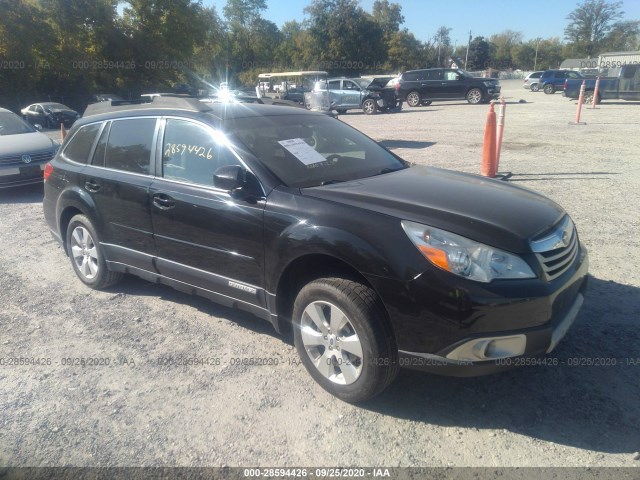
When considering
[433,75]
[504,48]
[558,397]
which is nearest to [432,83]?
[433,75]

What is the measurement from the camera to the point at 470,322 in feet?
8.50

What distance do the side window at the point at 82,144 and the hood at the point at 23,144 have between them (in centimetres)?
497

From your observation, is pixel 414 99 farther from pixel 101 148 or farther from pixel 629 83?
pixel 101 148

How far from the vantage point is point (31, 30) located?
31609 mm

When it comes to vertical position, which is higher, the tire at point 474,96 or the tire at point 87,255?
the tire at point 474,96

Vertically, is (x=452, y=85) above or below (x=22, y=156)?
above

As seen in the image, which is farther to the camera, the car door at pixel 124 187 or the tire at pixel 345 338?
A: the car door at pixel 124 187

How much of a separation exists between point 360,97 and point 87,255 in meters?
22.4

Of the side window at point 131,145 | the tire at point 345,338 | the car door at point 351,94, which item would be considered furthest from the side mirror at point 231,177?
the car door at point 351,94

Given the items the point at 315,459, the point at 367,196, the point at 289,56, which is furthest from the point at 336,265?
the point at 289,56

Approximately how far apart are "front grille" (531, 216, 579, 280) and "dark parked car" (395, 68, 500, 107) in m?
25.8

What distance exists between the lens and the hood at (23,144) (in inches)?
363

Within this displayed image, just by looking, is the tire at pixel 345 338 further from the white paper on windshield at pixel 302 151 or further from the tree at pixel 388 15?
the tree at pixel 388 15

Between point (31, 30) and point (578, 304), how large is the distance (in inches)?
1458
